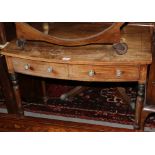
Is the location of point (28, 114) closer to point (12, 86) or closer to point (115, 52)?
point (12, 86)

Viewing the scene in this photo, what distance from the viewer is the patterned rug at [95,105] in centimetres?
185

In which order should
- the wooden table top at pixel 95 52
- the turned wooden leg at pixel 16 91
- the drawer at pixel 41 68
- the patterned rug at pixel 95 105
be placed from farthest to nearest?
the patterned rug at pixel 95 105 → the turned wooden leg at pixel 16 91 → the drawer at pixel 41 68 → the wooden table top at pixel 95 52

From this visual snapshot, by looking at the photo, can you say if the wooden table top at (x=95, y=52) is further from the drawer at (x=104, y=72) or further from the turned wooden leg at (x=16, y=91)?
the turned wooden leg at (x=16, y=91)

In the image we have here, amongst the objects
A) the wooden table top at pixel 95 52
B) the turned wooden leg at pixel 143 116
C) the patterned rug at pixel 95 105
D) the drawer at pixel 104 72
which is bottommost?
the patterned rug at pixel 95 105

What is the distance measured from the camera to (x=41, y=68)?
149 centimetres

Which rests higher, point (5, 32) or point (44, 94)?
point (5, 32)

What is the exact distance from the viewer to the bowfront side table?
1.37 metres

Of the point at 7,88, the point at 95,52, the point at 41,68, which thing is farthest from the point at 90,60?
the point at 7,88

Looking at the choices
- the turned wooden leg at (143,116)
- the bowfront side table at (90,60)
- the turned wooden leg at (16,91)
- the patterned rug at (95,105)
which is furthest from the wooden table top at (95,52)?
the patterned rug at (95,105)

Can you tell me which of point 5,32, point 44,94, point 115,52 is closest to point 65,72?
point 115,52

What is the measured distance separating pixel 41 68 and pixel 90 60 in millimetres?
272

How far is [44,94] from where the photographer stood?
2018 millimetres

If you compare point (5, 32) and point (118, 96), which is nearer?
point (5, 32)

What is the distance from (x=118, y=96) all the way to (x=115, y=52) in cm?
65
